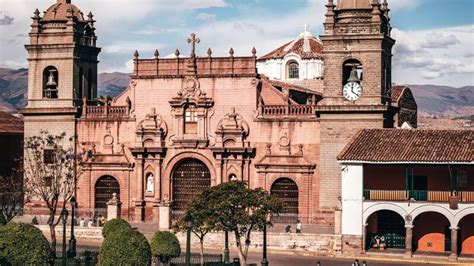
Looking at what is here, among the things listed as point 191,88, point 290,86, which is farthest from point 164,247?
point 290,86

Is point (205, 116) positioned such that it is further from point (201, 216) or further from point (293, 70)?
point (201, 216)

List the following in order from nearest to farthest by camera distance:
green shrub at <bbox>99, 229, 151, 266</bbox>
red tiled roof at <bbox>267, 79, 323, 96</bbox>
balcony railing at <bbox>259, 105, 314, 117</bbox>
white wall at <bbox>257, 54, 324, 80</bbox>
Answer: green shrub at <bbox>99, 229, 151, 266</bbox>, balcony railing at <bbox>259, 105, 314, 117</bbox>, red tiled roof at <bbox>267, 79, 323, 96</bbox>, white wall at <bbox>257, 54, 324, 80</bbox>

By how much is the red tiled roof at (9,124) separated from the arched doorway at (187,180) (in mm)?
16330

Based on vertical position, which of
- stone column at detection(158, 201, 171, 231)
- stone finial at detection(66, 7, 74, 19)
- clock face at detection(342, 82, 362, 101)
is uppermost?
stone finial at detection(66, 7, 74, 19)

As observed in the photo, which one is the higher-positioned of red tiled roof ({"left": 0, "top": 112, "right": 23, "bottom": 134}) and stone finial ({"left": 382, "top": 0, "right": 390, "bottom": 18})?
stone finial ({"left": 382, "top": 0, "right": 390, "bottom": 18})

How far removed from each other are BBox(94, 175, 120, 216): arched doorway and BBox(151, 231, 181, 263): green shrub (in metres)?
19.6

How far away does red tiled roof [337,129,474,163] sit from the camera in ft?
169

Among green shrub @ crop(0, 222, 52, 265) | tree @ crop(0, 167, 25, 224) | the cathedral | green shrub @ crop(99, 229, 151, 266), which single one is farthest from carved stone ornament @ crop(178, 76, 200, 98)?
green shrub @ crop(0, 222, 52, 265)

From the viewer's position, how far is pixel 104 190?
6481 centimetres

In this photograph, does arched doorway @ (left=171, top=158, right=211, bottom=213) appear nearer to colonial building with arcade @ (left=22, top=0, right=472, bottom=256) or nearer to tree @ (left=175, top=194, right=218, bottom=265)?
colonial building with arcade @ (left=22, top=0, right=472, bottom=256)

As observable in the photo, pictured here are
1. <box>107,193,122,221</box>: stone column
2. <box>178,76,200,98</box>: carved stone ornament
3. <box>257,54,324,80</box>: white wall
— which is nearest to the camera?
<box>107,193,122,221</box>: stone column

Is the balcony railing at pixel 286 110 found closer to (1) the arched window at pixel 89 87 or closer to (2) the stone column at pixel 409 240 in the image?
(2) the stone column at pixel 409 240

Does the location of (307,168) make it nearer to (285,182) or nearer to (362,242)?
(285,182)

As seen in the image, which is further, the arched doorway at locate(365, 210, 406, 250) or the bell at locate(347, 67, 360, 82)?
the bell at locate(347, 67, 360, 82)
